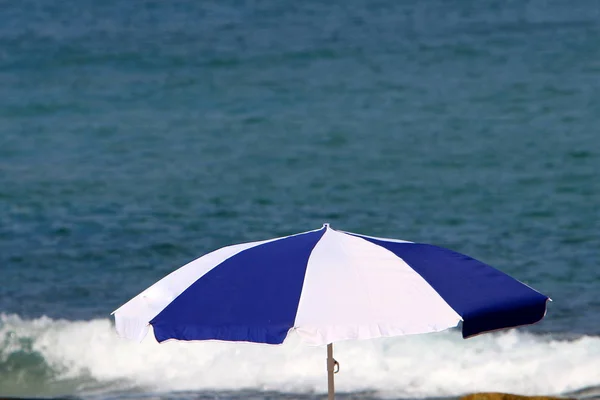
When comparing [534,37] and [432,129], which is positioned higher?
[534,37]

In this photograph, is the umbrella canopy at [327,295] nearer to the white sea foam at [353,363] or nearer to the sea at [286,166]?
the sea at [286,166]

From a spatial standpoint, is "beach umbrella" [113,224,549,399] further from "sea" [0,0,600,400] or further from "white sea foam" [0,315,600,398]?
"white sea foam" [0,315,600,398]

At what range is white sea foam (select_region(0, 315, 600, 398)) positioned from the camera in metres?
12.2

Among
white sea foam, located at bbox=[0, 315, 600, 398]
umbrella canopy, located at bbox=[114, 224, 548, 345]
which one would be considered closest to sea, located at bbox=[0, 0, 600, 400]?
white sea foam, located at bbox=[0, 315, 600, 398]

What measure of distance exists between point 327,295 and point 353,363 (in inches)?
281

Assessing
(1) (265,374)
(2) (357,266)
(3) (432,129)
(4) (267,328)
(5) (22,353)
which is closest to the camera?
(4) (267,328)

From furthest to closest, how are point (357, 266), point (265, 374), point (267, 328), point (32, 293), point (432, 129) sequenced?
point (432, 129)
point (32, 293)
point (265, 374)
point (357, 266)
point (267, 328)

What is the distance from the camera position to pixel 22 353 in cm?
1368

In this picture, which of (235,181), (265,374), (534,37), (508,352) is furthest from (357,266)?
(534,37)

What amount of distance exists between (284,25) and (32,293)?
16.0m

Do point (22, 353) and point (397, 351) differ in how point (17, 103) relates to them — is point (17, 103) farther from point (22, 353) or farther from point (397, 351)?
point (397, 351)

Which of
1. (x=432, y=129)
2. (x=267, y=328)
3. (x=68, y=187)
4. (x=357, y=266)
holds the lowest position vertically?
(x=267, y=328)

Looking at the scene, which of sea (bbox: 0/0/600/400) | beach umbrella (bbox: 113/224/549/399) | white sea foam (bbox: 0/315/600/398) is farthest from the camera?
sea (bbox: 0/0/600/400)

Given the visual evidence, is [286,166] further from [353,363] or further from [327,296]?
[327,296]
